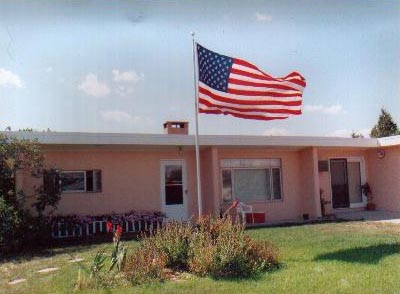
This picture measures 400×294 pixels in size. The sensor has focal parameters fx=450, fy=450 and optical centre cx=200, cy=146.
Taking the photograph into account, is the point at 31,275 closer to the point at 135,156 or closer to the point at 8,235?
the point at 8,235

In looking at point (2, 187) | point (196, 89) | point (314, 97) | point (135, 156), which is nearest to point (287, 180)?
point (314, 97)

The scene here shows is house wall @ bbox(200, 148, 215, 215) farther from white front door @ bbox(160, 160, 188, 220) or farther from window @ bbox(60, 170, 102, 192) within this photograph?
window @ bbox(60, 170, 102, 192)

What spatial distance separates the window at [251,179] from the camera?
15367mm

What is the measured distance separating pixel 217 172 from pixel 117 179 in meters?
3.10

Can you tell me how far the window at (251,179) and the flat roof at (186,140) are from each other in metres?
1.37

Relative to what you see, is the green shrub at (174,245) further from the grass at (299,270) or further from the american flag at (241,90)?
the american flag at (241,90)

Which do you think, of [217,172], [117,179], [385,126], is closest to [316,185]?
[217,172]

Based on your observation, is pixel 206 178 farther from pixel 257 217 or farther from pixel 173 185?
pixel 257 217

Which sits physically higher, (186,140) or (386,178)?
(186,140)

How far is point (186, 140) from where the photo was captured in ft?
43.8

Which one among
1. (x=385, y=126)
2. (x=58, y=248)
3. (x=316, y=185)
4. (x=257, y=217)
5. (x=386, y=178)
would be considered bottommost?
(x=58, y=248)

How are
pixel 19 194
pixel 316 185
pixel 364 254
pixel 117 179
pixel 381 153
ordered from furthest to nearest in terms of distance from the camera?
pixel 381 153, pixel 316 185, pixel 117 179, pixel 19 194, pixel 364 254

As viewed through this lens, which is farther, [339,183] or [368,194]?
[368,194]

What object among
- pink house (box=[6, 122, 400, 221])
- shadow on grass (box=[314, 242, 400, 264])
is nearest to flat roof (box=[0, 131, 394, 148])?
pink house (box=[6, 122, 400, 221])
